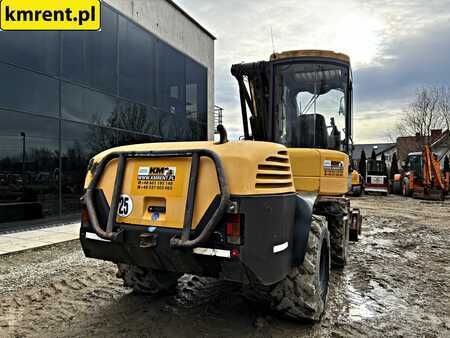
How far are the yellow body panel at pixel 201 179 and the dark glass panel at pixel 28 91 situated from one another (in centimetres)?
631

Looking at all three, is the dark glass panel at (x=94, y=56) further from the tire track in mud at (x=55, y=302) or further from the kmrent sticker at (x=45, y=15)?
the tire track in mud at (x=55, y=302)

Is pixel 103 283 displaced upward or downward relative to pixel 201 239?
downward

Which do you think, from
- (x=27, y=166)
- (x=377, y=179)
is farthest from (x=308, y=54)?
(x=377, y=179)

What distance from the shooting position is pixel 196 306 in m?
3.78

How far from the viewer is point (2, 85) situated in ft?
25.7

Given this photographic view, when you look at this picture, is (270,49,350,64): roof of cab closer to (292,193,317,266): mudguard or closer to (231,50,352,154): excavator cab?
(231,50,352,154): excavator cab

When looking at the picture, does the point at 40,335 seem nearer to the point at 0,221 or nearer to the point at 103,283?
the point at 103,283

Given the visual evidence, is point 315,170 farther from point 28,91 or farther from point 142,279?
point 28,91

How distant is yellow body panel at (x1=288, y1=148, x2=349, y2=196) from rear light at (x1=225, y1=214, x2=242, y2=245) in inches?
74.2

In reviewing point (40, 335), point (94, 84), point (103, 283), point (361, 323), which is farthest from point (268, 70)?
point (94, 84)

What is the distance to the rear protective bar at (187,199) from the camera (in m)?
2.57

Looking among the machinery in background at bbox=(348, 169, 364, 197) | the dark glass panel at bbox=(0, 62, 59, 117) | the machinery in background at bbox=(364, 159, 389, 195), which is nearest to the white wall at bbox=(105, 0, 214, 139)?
the dark glass panel at bbox=(0, 62, 59, 117)

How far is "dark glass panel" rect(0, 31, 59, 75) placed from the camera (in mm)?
7997

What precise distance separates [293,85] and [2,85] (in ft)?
21.6
